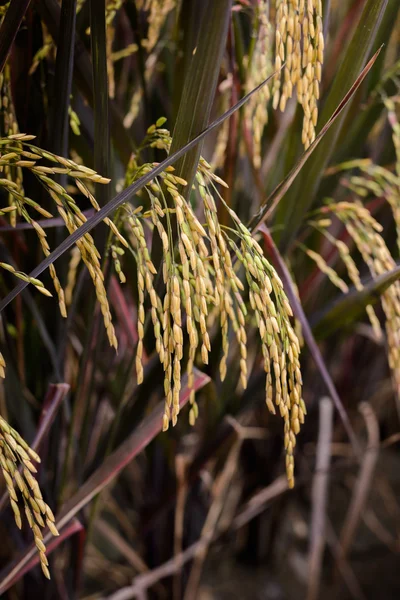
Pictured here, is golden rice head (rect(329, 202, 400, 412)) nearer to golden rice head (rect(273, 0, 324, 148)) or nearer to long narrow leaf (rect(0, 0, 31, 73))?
golden rice head (rect(273, 0, 324, 148))

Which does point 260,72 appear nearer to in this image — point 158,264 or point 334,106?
point 334,106

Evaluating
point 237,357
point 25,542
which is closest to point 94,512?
point 25,542

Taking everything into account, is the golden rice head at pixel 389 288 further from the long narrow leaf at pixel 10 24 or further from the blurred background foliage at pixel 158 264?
the long narrow leaf at pixel 10 24

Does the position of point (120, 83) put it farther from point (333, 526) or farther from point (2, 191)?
point (333, 526)

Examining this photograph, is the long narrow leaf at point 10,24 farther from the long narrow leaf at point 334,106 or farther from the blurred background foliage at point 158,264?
the long narrow leaf at point 334,106

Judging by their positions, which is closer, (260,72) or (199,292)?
(199,292)

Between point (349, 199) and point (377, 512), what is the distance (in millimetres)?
824

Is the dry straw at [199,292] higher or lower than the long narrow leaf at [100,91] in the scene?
lower

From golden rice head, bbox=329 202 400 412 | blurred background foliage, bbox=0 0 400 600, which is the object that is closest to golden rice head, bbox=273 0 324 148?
blurred background foliage, bbox=0 0 400 600

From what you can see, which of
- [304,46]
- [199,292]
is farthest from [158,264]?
[304,46]

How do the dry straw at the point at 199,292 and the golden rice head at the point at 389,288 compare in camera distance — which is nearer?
the dry straw at the point at 199,292

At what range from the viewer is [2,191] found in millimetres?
571

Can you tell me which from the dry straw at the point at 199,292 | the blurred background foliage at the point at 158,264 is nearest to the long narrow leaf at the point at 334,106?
the blurred background foliage at the point at 158,264

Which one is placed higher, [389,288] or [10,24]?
[10,24]
